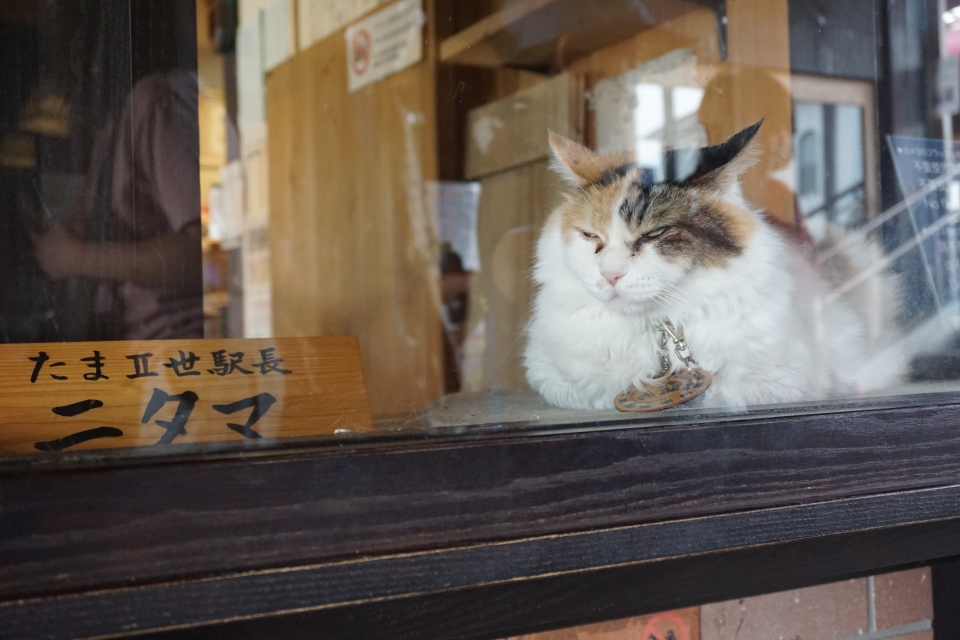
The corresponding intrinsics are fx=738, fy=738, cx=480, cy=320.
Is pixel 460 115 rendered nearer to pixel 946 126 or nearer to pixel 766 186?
pixel 766 186

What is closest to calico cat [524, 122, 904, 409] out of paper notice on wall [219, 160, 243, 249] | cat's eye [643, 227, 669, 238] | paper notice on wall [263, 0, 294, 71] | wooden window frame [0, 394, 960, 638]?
cat's eye [643, 227, 669, 238]

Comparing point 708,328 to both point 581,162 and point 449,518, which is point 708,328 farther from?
point 449,518

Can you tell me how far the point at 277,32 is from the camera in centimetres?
138

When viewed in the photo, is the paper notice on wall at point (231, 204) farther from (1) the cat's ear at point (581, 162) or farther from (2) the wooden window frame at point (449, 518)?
(2) the wooden window frame at point (449, 518)

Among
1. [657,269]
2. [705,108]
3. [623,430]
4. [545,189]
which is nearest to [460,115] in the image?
[545,189]

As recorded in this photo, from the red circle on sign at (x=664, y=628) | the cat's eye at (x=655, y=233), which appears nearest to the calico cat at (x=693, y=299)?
the cat's eye at (x=655, y=233)

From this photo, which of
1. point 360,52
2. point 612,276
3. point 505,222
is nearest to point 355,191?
point 360,52

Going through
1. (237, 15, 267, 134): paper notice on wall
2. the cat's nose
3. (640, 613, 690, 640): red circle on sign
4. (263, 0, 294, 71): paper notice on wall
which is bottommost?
(640, 613, 690, 640): red circle on sign

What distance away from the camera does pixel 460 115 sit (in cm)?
135

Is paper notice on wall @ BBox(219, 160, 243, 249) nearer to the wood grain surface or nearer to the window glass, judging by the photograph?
the window glass

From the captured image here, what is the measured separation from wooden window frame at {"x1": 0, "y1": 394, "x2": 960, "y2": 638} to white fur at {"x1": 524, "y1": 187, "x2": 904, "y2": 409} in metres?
0.10

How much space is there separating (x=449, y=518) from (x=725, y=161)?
51 cm

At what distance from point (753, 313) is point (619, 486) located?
0.34m

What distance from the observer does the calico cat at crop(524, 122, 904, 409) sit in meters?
0.78
